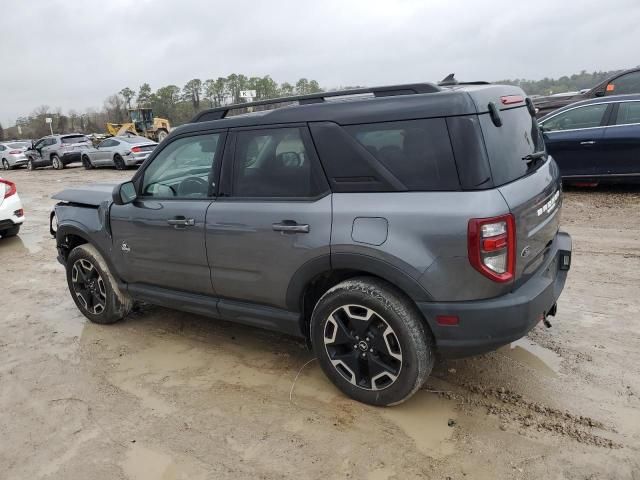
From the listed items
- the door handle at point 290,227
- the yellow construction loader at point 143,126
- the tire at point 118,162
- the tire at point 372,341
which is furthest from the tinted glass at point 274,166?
the yellow construction loader at point 143,126

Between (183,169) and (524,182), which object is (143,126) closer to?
(183,169)

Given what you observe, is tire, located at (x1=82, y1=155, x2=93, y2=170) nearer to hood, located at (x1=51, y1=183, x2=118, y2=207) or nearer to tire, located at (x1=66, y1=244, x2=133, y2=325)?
hood, located at (x1=51, y1=183, x2=118, y2=207)

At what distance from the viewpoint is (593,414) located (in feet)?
9.48

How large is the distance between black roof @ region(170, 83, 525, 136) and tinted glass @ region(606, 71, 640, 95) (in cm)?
883

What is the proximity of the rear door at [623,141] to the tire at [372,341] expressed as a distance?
22.0 feet

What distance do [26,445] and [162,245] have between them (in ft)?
5.23

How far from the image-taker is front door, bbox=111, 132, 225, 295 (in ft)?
12.1

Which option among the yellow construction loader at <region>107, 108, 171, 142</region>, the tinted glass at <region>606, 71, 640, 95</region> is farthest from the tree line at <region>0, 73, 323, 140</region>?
the tinted glass at <region>606, 71, 640, 95</region>

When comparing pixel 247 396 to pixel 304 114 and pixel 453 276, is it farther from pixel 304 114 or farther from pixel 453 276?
pixel 304 114

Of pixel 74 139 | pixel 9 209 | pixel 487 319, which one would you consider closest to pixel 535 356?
pixel 487 319

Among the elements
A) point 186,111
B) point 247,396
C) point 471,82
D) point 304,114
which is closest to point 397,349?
point 247,396

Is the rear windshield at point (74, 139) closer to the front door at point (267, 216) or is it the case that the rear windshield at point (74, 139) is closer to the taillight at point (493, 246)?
the front door at point (267, 216)

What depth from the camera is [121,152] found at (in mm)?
19906

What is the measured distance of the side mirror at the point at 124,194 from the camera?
13.3ft
